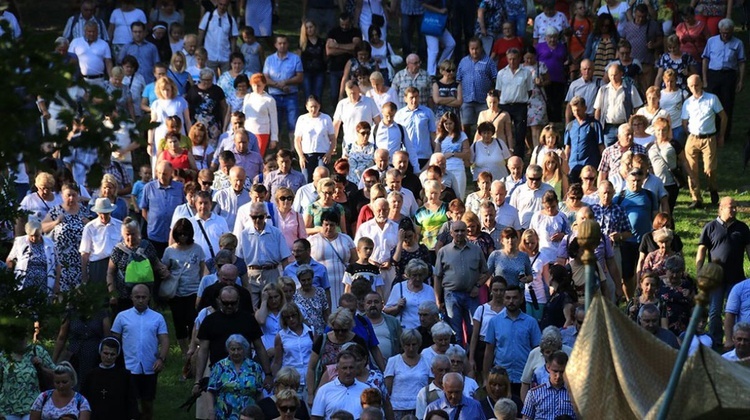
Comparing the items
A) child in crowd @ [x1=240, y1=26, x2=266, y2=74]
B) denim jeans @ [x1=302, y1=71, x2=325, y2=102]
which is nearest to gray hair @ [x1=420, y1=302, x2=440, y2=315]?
denim jeans @ [x1=302, y1=71, x2=325, y2=102]

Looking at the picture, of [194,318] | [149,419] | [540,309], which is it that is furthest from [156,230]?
[540,309]

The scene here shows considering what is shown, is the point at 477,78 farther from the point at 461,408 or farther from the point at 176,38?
the point at 461,408

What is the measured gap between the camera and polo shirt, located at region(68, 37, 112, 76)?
2314 centimetres

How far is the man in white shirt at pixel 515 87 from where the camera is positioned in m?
22.6

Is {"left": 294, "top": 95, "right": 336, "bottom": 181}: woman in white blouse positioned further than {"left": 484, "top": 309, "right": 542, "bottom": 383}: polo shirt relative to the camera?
Yes

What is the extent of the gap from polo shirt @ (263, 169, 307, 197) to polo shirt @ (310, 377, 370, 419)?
541 centimetres

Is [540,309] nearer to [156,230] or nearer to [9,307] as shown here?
[156,230]

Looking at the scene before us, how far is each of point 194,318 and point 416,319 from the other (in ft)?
8.27

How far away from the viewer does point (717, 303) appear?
17.0 meters

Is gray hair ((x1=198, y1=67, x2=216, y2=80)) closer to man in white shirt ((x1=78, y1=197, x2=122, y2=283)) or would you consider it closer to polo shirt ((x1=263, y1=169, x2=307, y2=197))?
polo shirt ((x1=263, y1=169, x2=307, y2=197))

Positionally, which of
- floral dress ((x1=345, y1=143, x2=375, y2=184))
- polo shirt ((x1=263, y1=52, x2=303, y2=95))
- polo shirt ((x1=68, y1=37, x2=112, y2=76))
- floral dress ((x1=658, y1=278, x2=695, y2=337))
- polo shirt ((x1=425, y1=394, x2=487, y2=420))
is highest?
polo shirt ((x1=68, y1=37, x2=112, y2=76))

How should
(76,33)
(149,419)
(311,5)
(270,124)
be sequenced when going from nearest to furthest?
(149,419) → (270,124) → (76,33) → (311,5)

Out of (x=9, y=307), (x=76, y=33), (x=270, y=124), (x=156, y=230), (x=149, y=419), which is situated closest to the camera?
(x=9, y=307)

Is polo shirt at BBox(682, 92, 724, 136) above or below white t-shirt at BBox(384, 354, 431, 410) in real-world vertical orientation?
above
